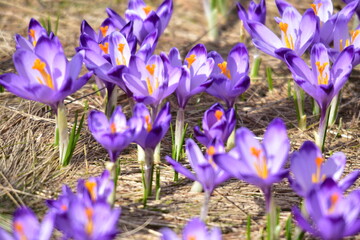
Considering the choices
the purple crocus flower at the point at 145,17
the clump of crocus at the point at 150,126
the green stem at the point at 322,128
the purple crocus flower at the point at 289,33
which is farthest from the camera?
the purple crocus flower at the point at 145,17

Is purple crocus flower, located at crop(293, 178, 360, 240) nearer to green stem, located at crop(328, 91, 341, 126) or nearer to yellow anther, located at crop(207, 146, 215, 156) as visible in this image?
yellow anther, located at crop(207, 146, 215, 156)

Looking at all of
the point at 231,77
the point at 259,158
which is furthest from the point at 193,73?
the point at 259,158

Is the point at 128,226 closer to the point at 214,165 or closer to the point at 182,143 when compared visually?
the point at 214,165

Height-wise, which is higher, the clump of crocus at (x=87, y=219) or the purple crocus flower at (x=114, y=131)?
the purple crocus flower at (x=114, y=131)

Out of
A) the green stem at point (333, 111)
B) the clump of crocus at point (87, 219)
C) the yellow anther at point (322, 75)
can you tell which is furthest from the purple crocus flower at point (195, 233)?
the green stem at point (333, 111)

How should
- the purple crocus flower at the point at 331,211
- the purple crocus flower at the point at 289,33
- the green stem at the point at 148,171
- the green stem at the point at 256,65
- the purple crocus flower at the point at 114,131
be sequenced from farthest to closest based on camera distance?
the green stem at the point at 256,65, the purple crocus flower at the point at 289,33, the green stem at the point at 148,171, the purple crocus flower at the point at 114,131, the purple crocus flower at the point at 331,211

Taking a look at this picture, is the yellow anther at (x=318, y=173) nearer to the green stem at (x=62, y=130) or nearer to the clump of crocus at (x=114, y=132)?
the clump of crocus at (x=114, y=132)

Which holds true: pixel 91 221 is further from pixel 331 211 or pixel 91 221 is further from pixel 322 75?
pixel 322 75
